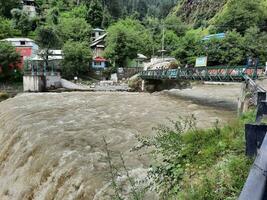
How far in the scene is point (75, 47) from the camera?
60.3 m

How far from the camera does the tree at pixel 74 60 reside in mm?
58688

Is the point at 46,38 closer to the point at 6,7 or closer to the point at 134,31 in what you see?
the point at 134,31

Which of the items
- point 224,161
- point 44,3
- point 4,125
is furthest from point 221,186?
point 44,3

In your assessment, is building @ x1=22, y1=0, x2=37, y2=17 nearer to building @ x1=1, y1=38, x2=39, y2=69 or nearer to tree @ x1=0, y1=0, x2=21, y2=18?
tree @ x1=0, y1=0, x2=21, y2=18

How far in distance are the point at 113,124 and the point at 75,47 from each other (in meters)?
46.0

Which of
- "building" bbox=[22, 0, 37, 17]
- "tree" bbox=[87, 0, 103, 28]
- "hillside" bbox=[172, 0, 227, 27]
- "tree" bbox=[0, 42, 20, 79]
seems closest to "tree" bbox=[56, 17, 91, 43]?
"building" bbox=[22, 0, 37, 17]

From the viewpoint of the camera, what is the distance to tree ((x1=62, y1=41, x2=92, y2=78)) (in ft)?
193

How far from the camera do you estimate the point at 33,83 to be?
4916cm

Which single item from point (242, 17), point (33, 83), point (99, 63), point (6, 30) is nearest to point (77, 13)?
point (6, 30)

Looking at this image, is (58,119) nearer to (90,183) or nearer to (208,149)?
(90,183)

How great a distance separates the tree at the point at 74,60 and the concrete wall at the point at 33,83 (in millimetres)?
9204

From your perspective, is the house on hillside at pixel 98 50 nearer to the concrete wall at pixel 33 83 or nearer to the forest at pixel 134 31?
the forest at pixel 134 31

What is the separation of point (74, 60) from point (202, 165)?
54.2 meters

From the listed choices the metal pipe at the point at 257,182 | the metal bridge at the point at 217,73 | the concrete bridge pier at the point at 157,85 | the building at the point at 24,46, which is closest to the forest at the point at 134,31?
the building at the point at 24,46
